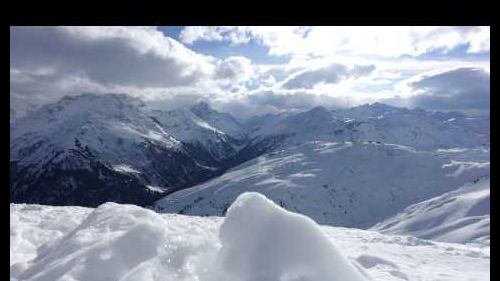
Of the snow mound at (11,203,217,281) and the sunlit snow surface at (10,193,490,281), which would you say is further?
the snow mound at (11,203,217,281)

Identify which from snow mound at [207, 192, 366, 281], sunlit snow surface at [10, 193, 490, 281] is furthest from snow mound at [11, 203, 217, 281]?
snow mound at [207, 192, 366, 281]

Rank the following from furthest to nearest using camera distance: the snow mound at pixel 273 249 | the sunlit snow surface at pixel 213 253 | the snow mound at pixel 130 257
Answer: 1. the snow mound at pixel 130 257
2. the sunlit snow surface at pixel 213 253
3. the snow mound at pixel 273 249

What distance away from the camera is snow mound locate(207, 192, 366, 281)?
28.2 feet

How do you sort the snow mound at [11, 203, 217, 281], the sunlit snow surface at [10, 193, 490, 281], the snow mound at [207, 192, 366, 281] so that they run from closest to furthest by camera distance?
the snow mound at [207, 192, 366, 281]
the sunlit snow surface at [10, 193, 490, 281]
the snow mound at [11, 203, 217, 281]

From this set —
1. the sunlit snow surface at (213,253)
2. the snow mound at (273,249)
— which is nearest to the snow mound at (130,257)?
the sunlit snow surface at (213,253)

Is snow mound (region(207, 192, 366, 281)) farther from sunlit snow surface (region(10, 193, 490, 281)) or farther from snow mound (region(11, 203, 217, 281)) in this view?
snow mound (region(11, 203, 217, 281))

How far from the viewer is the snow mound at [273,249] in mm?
8609

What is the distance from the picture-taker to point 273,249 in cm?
906

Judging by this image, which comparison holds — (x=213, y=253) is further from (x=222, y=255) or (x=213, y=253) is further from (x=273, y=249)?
(x=273, y=249)

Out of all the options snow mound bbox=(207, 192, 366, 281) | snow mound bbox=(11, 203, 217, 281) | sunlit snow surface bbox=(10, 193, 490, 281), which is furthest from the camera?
snow mound bbox=(11, 203, 217, 281)

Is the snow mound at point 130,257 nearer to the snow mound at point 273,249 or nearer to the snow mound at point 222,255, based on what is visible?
the snow mound at point 222,255

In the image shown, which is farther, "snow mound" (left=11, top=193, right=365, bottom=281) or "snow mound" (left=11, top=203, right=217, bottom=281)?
"snow mound" (left=11, top=203, right=217, bottom=281)
